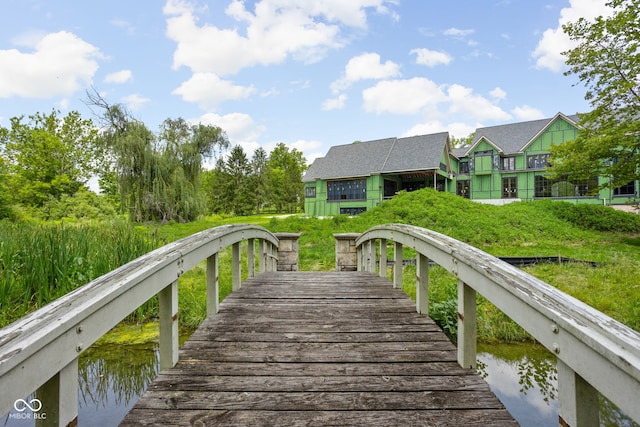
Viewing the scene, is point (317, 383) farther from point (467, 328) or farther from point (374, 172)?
point (374, 172)

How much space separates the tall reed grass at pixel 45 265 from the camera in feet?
14.0

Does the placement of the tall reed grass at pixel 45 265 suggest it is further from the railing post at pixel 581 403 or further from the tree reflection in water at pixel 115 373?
the railing post at pixel 581 403

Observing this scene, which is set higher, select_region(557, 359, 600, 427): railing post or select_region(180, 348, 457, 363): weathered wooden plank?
select_region(557, 359, 600, 427): railing post

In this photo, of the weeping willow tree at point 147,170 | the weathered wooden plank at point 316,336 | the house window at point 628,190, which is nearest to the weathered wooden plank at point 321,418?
the weathered wooden plank at point 316,336

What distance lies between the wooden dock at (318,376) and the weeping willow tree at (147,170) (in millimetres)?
17144

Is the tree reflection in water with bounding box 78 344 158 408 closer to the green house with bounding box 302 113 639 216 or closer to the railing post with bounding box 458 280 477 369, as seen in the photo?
the railing post with bounding box 458 280 477 369

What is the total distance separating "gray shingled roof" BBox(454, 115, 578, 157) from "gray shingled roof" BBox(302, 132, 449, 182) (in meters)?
A: 4.51

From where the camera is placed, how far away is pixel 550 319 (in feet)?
4.02

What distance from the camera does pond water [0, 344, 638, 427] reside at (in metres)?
3.09

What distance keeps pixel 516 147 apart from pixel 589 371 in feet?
95.9

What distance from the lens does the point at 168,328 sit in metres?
1.99

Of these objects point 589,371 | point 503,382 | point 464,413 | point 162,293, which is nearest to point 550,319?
Result: point 589,371

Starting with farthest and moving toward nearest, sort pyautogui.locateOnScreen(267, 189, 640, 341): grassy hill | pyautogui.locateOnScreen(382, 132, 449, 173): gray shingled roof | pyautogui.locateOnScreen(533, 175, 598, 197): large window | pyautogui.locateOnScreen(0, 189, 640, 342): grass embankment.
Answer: pyautogui.locateOnScreen(382, 132, 449, 173): gray shingled roof
pyautogui.locateOnScreen(533, 175, 598, 197): large window
pyautogui.locateOnScreen(267, 189, 640, 341): grassy hill
pyautogui.locateOnScreen(0, 189, 640, 342): grass embankment

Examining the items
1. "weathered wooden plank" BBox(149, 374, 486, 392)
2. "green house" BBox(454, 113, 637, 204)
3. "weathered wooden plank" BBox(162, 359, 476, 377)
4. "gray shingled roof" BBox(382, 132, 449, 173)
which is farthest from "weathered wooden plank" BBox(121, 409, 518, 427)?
"green house" BBox(454, 113, 637, 204)
